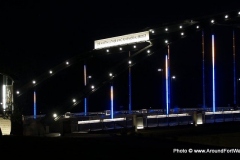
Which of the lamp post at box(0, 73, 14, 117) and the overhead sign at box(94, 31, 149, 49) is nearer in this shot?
the lamp post at box(0, 73, 14, 117)

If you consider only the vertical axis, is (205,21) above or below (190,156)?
above

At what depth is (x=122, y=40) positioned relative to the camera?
39219 millimetres

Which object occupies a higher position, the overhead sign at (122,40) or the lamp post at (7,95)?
the overhead sign at (122,40)

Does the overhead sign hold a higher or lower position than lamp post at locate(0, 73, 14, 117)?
higher

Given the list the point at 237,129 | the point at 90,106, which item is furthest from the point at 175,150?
the point at 90,106

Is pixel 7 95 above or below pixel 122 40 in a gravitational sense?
below

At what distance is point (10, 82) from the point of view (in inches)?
936

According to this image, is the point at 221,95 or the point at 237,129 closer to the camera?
the point at 237,129

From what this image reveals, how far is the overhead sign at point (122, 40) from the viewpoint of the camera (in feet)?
122

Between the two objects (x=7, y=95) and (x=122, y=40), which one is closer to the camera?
(x=7, y=95)

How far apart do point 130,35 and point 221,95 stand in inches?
2208

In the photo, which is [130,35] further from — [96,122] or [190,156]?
[190,156]

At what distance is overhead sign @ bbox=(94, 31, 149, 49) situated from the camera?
37300mm

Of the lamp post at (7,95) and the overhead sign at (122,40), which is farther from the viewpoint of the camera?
the overhead sign at (122,40)
